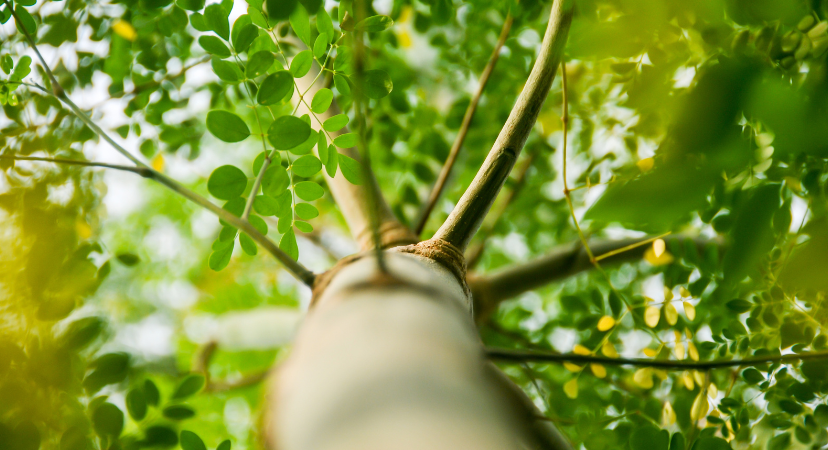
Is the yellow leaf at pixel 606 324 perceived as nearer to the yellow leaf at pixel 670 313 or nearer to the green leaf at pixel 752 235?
the yellow leaf at pixel 670 313

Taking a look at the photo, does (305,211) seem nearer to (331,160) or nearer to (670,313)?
(331,160)

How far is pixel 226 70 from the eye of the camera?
833 mm

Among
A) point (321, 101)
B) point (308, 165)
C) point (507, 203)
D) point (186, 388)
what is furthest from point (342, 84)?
point (507, 203)

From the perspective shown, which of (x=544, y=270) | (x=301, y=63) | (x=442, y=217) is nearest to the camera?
(x=301, y=63)

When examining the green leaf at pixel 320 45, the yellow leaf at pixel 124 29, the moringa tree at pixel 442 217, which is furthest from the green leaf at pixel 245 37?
the yellow leaf at pixel 124 29

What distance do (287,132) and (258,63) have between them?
0.53ft

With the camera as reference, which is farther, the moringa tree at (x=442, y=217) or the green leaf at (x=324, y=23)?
the green leaf at (x=324, y=23)

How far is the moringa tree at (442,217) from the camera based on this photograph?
0.44m

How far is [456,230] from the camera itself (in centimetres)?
81

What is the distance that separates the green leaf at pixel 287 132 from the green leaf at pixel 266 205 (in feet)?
0.56

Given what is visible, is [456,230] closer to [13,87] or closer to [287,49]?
[287,49]

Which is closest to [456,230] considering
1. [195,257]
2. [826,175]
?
[826,175]

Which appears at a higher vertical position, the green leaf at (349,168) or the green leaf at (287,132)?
the green leaf at (287,132)

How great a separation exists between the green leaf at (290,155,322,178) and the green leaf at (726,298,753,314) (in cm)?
105
